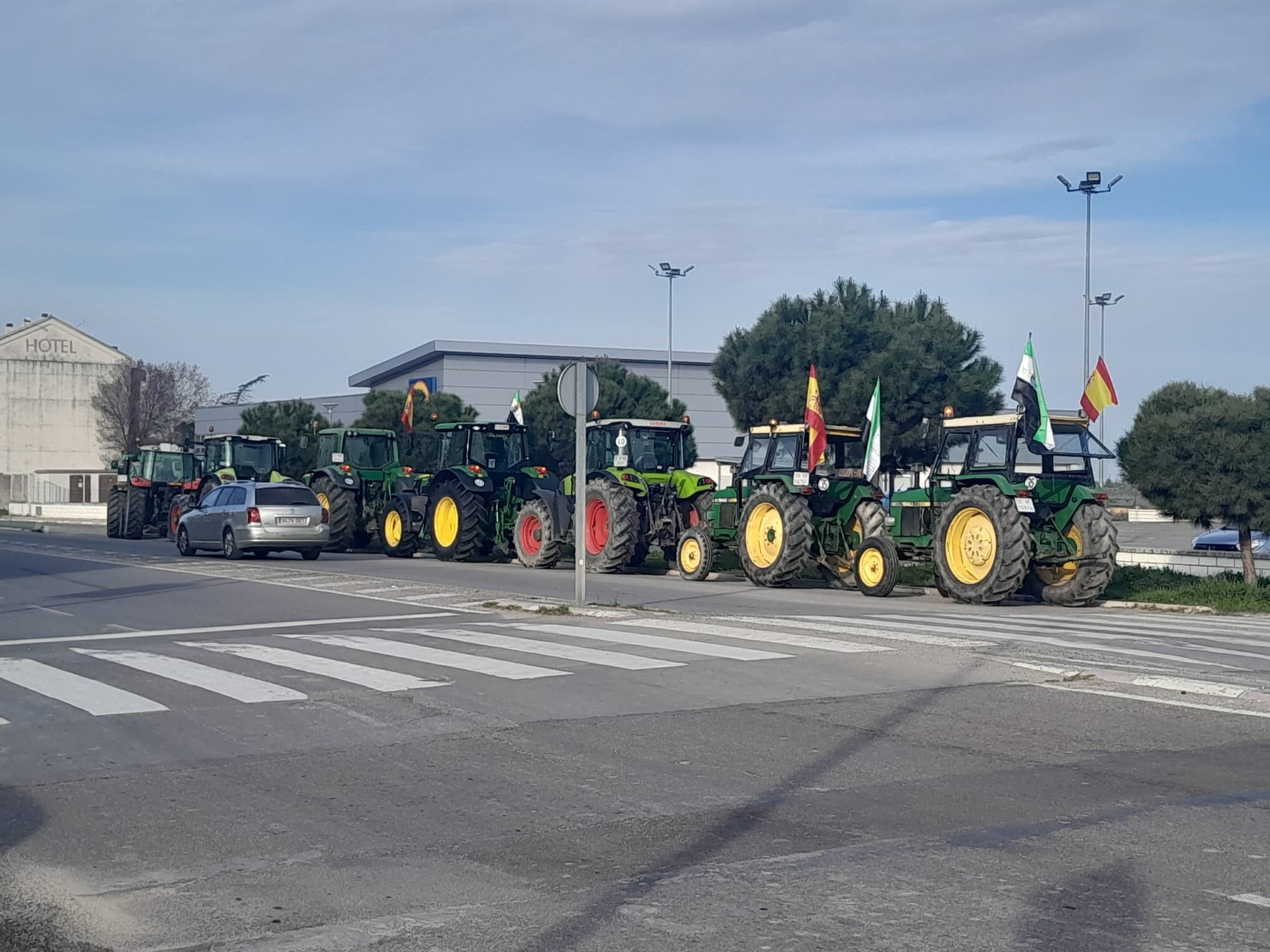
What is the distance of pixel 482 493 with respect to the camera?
28.0 metres

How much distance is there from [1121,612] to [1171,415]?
513 centimetres

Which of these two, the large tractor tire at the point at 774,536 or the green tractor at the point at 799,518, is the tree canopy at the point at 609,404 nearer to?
the green tractor at the point at 799,518

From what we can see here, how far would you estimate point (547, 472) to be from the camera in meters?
28.7

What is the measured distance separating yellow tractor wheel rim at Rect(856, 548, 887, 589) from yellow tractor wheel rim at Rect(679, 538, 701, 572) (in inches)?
122

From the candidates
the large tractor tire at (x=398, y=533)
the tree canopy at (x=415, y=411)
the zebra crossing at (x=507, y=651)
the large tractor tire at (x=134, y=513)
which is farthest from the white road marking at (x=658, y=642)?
the tree canopy at (x=415, y=411)

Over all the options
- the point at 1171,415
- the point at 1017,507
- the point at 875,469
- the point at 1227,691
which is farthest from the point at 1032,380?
the point at 1227,691

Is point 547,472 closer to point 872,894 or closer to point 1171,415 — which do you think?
point 1171,415

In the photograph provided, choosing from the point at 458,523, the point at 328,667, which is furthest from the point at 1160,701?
the point at 458,523

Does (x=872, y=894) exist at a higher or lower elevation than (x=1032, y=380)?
lower

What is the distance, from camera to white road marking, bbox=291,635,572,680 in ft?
36.4

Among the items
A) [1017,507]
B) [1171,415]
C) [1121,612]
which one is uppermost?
[1171,415]

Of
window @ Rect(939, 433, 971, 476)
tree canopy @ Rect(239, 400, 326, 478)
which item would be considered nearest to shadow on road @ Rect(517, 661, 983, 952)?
window @ Rect(939, 433, 971, 476)

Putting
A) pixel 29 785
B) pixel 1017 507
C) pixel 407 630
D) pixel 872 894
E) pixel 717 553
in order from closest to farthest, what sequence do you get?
pixel 872 894
pixel 29 785
pixel 407 630
pixel 1017 507
pixel 717 553

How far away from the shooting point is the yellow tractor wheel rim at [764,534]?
21906mm
